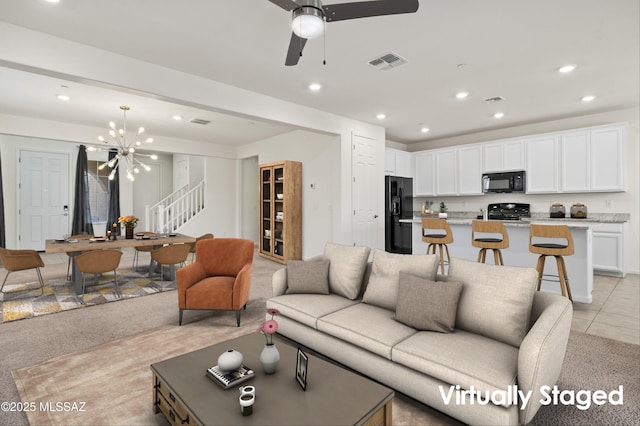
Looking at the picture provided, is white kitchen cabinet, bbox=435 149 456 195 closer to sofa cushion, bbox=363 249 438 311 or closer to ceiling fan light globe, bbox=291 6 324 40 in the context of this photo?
sofa cushion, bbox=363 249 438 311

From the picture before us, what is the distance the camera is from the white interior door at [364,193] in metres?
6.04

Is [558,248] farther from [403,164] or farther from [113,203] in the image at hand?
[113,203]

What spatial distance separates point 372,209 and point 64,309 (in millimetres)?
4951

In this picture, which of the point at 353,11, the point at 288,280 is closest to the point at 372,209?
the point at 288,280

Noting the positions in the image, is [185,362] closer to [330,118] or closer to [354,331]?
[354,331]

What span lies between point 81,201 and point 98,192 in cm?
78

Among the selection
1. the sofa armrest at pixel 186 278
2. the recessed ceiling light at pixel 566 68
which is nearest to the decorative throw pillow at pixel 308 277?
the sofa armrest at pixel 186 278

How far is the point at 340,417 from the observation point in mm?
1388

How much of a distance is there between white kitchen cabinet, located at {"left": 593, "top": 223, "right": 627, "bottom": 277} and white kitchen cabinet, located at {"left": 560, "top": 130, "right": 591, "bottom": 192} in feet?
2.52

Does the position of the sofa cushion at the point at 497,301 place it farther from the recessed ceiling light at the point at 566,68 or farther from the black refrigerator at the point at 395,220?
the black refrigerator at the point at 395,220

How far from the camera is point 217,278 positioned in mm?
3605

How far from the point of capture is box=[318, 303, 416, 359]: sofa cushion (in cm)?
208

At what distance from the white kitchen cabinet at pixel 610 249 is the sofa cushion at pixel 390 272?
460 cm

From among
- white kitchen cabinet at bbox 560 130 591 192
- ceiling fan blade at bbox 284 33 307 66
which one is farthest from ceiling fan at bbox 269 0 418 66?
white kitchen cabinet at bbox 560 130 591 192
